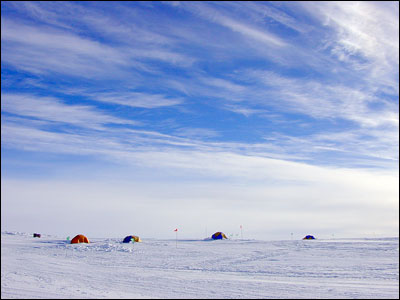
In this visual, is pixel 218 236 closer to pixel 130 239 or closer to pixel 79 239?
pixel 130 239

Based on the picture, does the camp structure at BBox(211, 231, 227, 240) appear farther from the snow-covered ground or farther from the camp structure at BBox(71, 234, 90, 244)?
the snow-covered ground

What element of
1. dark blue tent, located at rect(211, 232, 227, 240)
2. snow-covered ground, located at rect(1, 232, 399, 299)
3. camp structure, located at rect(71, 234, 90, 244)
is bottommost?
snow-covered ground, located at rect(1, 232, 399, 299)

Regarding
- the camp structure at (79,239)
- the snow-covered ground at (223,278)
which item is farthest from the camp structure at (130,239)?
the snow-covered ground at (223,278)

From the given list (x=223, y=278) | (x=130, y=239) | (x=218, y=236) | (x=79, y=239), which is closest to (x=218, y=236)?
(x=218, y=236)

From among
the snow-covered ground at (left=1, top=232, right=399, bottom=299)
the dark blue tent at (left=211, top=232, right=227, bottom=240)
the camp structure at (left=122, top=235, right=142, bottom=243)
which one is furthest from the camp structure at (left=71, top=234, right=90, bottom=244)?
the dark blue tent at (left=211, top=232, right=227, bottom=240)

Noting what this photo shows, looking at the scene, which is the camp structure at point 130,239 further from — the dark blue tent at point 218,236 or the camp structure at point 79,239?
the dark blue tent at point 218,236

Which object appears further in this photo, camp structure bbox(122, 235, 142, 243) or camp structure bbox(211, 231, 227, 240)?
camp structure bbox(211, 231, 227, 240)

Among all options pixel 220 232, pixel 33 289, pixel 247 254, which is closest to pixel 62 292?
pixel 33 289

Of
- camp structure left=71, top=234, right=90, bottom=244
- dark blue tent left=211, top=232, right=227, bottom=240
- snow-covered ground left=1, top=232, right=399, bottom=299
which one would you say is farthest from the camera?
dark blue tent left=211, top=232, right=227, bottom=240

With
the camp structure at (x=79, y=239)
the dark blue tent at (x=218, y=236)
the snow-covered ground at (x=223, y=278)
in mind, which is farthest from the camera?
the dark blue tent at (x=218, y=236)

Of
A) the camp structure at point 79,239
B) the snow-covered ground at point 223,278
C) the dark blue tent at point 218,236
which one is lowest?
the snow-covered ground at point 223,278

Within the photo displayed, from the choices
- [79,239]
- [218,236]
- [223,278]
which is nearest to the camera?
[223,278]

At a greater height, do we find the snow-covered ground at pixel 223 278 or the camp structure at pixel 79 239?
the camp structure at pixel 79 239

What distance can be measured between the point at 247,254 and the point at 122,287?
16139 millimetres
